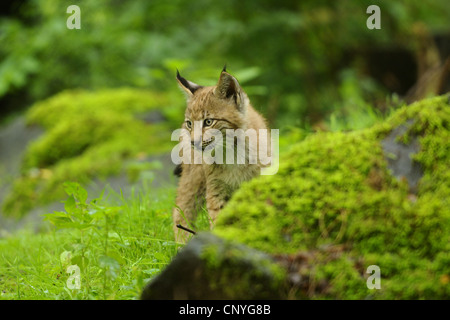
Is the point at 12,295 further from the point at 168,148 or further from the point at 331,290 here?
the point at 168,148

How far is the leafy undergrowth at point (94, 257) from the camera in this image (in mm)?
2643

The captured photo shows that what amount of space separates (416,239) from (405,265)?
0.15m

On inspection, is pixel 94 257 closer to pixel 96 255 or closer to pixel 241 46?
pixel 96 255

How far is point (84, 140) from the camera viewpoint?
23.9 ft

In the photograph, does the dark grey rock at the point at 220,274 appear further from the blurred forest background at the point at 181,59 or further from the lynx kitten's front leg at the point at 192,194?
the blurred forest background at the point at 181,59

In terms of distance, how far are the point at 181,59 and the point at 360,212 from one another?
6563mm

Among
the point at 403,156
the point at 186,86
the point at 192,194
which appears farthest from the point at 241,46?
the point at 403,156

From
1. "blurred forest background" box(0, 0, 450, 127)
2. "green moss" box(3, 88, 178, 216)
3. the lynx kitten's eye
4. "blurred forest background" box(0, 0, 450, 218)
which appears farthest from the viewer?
"blurred forest background" box(0, 0, 450, 127)

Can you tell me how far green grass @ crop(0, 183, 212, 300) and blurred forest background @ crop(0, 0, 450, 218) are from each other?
2.92 meters

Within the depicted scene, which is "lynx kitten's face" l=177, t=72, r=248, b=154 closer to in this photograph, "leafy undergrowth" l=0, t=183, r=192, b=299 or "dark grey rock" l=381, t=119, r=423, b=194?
"leafy undergrowth" l=0, t=183, r=192, b=299

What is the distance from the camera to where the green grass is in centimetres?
264

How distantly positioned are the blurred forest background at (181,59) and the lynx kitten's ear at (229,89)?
3.18m

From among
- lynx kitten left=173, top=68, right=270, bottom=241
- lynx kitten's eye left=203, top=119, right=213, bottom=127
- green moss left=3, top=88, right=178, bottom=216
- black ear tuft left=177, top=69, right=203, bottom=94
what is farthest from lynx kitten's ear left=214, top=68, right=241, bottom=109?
green moss left=3, top=88, right=178, bottom=216

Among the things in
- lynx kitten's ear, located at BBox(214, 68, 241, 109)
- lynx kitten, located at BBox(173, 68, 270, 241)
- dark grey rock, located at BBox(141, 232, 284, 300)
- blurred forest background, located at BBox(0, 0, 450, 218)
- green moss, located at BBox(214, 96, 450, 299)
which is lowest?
dark grey rock, located at BBox(141, 232, 284, 300)
